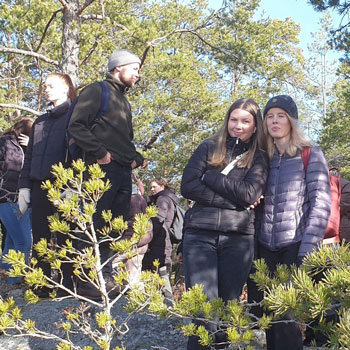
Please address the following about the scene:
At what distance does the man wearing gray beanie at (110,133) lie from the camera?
3.32 m

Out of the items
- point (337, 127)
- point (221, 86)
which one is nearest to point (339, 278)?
point (337, 127)

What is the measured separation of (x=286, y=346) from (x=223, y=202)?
938 millimetres

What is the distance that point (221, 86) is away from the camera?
24.0 meters

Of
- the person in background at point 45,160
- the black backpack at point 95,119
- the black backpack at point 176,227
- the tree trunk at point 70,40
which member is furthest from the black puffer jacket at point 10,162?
the black backpack at point 176,227

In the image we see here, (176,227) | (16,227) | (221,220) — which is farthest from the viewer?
(176,227)

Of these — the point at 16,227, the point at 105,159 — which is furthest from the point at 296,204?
the point at 16,227

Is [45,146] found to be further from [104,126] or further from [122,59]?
[122,59]

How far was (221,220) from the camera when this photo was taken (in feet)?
9.10

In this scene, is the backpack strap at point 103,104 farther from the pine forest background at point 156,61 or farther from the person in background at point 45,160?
the pine forest background at point 156,61

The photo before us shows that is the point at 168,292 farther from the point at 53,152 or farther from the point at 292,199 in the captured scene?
the point at 292,199

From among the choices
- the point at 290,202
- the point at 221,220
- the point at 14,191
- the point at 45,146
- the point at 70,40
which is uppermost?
the point at 70,40

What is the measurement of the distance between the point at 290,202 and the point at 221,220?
433 millimetres

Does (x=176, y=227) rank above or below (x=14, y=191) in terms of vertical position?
below

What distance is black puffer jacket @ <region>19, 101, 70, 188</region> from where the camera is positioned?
3733 millimetres
